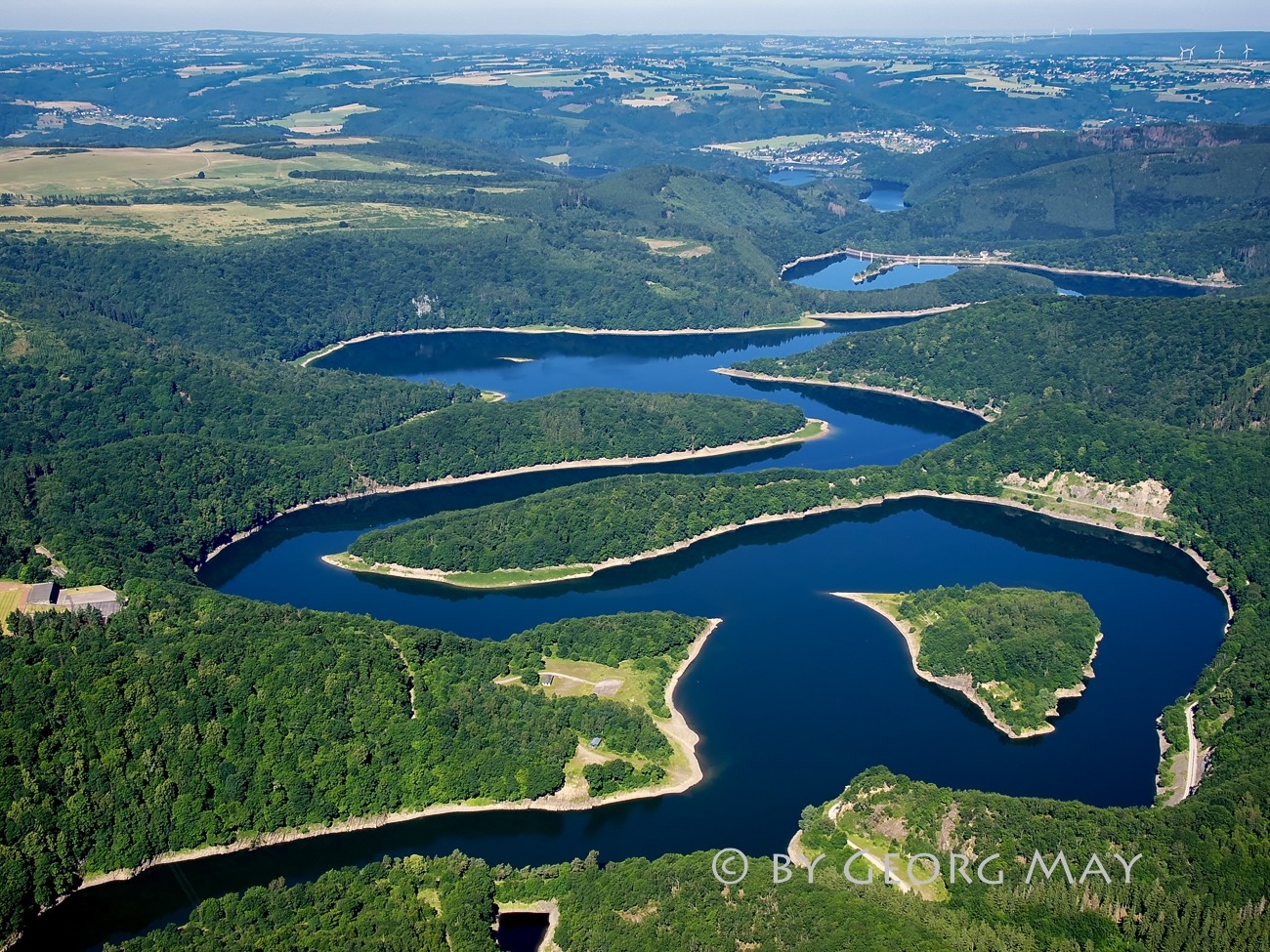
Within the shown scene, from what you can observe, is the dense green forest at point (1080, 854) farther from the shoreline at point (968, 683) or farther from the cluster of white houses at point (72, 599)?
the cluster of white houses at point (72, 599)

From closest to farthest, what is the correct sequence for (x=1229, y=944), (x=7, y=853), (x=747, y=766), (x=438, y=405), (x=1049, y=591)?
(x=1229, y=944) < (x=7, y=853) < (x=747, y=766) < (x=1049, y=591) < (x=438, y=405)

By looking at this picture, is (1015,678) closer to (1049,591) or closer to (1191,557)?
(1049,591)

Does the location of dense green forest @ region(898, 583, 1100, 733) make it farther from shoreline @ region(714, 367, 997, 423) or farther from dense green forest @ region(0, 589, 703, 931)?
shoreline @ region(714, 367, 997, 423)

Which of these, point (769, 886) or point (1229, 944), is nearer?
point (1229, 944)

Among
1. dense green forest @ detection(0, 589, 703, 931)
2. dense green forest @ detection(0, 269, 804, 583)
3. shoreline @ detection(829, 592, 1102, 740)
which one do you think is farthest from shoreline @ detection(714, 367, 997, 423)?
dense green forest @ detection(0, 589, 703, 931)

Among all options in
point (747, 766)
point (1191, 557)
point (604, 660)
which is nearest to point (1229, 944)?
point (747, 766)

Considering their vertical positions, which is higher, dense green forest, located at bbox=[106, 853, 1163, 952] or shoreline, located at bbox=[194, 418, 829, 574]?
dense green forest, located at bbox=[106, 853, 1163, 952]
